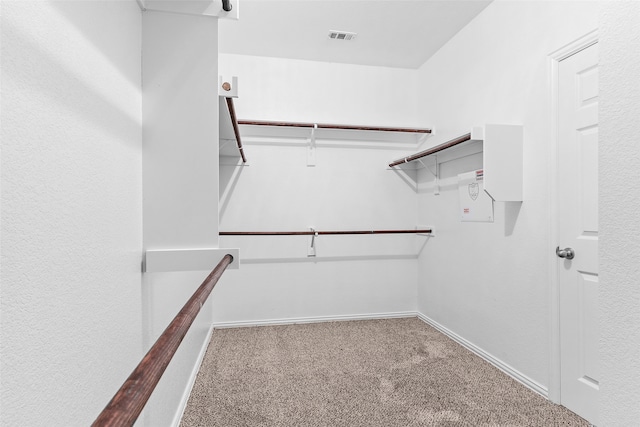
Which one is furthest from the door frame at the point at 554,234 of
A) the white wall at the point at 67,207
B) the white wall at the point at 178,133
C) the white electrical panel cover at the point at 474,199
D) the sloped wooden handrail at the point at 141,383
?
the white wall at the point at 67,207

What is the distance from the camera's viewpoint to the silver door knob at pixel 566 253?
1801 millimetres

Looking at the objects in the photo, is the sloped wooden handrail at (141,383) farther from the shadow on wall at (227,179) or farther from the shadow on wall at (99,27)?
the shadow on wall at (227,179)

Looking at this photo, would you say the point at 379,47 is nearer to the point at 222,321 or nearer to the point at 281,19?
the point at 281,19

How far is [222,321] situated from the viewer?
3.14m

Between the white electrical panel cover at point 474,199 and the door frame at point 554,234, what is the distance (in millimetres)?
481

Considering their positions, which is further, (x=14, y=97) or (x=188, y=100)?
(x=188, y=100)

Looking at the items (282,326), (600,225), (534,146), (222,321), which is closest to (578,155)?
(534,146)

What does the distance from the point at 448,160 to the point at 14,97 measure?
2958 millimetres

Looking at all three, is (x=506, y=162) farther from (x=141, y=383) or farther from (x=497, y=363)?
(x=141, y=383)

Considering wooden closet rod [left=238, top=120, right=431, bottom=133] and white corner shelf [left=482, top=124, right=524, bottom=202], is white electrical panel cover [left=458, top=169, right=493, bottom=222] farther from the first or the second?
wooden closet rod [left=238, top=120, right=431, bottom=133]

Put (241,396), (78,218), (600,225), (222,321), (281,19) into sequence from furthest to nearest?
(222,321), (281,19), (241,396), (600,225), (78,218)

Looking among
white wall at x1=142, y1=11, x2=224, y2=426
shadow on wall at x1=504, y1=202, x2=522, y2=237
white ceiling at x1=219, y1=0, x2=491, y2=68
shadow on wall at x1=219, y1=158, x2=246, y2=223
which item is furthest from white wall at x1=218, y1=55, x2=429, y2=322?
white wall at x1=142, y1=11, x2=224, y2=426

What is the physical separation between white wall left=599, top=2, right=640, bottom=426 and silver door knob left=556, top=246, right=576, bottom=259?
35.6 inches

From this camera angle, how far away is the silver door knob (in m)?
1.80
